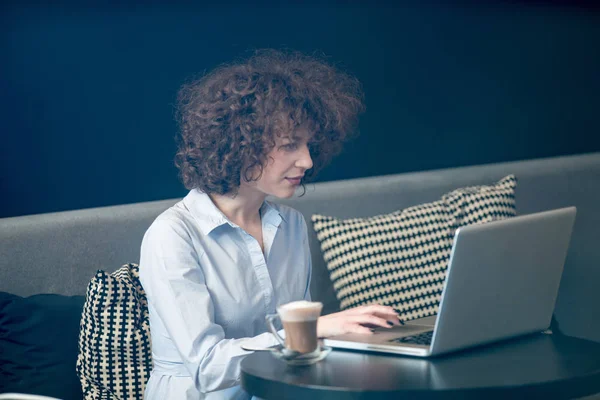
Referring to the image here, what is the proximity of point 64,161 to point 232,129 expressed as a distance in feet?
2.53

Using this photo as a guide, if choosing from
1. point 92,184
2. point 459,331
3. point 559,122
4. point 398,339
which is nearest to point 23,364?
point 92,184

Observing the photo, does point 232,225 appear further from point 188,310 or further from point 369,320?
point 369,320

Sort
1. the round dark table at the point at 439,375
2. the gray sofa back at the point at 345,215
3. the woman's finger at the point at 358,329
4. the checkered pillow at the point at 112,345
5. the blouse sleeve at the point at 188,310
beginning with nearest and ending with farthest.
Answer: the round dark table at the point at 439,375, the woman's finger at the point at 358,329, the blouse sleeve at the point at 188,310, the checkered pillow at the point at 112,345, the gray sofa back at the point at 345,215

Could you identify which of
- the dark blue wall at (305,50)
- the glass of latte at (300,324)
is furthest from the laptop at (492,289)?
the dark blue wall at (305,50)

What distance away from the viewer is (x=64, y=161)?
2.52 m

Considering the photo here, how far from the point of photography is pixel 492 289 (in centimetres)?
153

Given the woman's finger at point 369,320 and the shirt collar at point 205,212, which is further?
the shirt collar at point 205,212

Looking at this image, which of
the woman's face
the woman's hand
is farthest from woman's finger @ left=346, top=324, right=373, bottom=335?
the woman's face

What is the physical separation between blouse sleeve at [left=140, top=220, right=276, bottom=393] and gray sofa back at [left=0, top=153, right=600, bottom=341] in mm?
548

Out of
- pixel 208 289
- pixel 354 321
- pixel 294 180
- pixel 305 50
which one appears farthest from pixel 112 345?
pixel 305 50

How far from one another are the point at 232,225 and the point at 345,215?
0.82 m

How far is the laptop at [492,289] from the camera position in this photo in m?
1.46

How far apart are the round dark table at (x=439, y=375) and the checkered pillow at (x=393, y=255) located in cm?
92

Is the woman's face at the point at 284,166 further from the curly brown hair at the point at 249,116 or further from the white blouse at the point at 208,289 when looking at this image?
the white blouse at the point at 208,289
